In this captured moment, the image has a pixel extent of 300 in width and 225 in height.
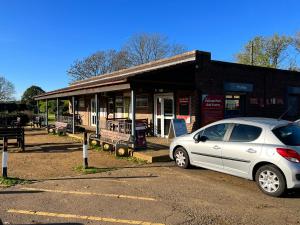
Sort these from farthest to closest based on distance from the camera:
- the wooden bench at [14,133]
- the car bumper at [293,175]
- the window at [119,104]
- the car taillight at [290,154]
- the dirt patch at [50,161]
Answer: the window at [119,104], the wooden bench at [14,133], the dirt patch at [50,161], the car taillight at [290,154], the car bumper at [293,175]

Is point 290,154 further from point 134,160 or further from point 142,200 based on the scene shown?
point 134,160

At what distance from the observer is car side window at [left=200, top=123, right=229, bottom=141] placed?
25.9 feet

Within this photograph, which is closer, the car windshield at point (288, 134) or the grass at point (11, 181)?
the car windshield at point (288, 134)

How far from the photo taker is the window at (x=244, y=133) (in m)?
7.12

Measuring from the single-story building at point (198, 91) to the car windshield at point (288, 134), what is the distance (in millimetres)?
5696

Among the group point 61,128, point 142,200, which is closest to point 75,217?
point 142,200

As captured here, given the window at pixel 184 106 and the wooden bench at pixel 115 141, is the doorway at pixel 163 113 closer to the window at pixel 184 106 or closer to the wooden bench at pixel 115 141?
the window at pixel 184 106

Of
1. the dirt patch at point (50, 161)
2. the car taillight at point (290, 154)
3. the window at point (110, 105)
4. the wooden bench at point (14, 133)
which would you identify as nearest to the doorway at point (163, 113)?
the dirt patch at point (50, 161)

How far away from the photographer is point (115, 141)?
12359 millimetres

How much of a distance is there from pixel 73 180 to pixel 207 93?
840cm

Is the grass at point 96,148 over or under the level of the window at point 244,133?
under

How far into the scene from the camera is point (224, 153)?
25.0ft

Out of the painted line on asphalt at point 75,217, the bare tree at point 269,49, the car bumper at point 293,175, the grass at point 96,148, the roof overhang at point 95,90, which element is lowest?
the painted line on asphalt at point 75,217

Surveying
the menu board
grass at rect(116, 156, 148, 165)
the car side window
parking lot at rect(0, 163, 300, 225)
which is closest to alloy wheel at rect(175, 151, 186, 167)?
parking lot at rect(0, 163, 300, 225)
